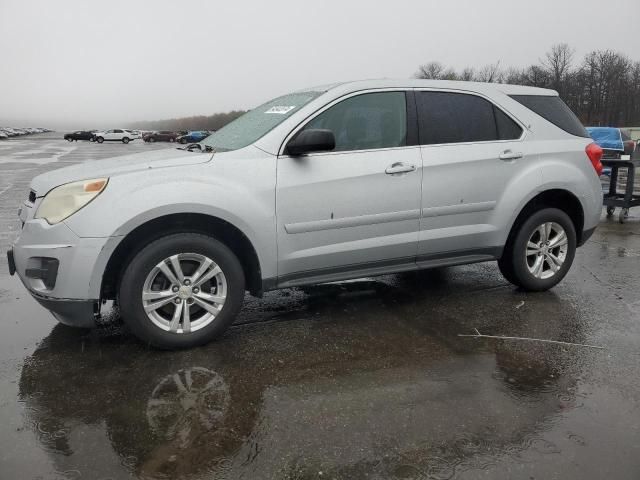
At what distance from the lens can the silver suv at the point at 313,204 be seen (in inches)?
138

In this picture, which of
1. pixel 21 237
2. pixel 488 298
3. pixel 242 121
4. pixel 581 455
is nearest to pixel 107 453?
pixel 21 237

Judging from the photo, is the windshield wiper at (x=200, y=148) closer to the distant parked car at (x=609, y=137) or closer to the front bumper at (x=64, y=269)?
the front bumper at (x=64, y=269)

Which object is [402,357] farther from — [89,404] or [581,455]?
[89,404]

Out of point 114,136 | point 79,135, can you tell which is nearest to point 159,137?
point 114,136

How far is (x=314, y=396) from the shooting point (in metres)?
3.15

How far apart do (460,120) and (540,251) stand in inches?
56.6

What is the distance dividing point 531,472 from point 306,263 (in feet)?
6.72

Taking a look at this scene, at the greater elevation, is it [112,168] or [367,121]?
[367,121]

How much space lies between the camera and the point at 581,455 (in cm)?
257

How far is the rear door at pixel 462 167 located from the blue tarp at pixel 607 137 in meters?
12.3

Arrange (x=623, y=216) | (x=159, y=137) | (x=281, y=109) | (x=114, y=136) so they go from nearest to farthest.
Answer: (x=281, y=109), (x=623, y=216), (x=114, y=136), (x=159, y=137)

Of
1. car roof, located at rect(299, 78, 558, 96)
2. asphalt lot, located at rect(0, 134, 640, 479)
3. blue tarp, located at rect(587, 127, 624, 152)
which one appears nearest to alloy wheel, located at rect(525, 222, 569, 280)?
asphalt lot, located at rect(0, 134, 640, 479)

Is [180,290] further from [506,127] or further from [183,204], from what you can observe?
[506,127]

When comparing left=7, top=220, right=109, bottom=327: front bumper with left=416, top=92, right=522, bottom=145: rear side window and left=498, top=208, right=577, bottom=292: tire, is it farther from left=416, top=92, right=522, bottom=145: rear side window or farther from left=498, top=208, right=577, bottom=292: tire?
left=498, top=208, right=577, bottom=292: tire
